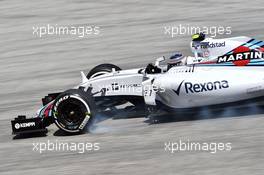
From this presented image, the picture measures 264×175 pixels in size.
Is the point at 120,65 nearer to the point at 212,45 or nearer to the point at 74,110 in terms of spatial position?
the point at 212,45

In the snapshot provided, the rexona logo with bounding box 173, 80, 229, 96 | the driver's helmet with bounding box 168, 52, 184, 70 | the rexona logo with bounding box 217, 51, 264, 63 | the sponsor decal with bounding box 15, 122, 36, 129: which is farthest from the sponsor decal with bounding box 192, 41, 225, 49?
the sponsor decal with bounding box 15, 122, 36, 129

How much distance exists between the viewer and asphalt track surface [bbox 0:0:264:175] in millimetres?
10281

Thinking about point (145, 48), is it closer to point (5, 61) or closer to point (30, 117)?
point (5, 61)

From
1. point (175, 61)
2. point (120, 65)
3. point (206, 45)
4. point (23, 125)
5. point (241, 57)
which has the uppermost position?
point (206, 45)

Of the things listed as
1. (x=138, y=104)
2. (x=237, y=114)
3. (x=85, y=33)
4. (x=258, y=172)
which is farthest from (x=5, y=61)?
(x=258, y=172)

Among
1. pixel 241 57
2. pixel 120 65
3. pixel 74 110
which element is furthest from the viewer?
pixel 120 65

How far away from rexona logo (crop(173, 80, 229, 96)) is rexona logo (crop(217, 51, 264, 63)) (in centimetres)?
54

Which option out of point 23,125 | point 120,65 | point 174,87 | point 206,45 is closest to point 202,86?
point 174,87

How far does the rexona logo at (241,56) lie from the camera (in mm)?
11781

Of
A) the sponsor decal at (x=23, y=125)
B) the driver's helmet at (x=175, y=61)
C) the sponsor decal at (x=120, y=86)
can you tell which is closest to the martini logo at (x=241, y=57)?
the driver's helmet at (x=175, y=61)

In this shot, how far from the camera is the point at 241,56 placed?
39.0 feet

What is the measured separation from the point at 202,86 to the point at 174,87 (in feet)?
1.59

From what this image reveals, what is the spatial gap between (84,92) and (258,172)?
13.0 feet

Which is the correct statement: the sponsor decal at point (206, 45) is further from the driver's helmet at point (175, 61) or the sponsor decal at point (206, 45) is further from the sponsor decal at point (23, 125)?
the sponsor decal at point (23, 125)
